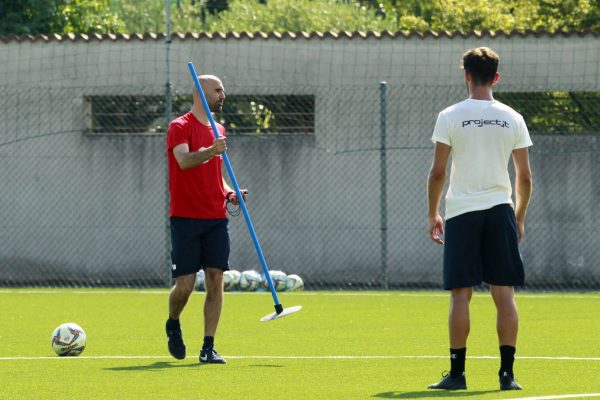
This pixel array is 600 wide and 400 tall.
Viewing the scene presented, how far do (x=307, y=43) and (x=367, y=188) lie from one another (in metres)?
2.03

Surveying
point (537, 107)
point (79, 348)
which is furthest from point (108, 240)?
point (79, 348)

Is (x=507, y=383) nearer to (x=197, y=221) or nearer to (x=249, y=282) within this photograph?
(x=197, y=221)

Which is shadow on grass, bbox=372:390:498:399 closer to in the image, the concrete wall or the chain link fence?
the chain link fence

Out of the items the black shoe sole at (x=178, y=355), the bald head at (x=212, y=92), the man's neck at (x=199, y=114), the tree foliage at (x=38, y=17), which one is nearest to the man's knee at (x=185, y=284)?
the black shoe sole at (x=178, y=355)

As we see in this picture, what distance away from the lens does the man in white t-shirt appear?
7.84m

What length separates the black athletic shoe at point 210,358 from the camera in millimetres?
9656

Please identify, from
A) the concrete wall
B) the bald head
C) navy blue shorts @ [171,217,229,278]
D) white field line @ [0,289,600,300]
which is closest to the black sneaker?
navy blue shorts @ [171,217,229,278]

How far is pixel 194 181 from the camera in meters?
9.89

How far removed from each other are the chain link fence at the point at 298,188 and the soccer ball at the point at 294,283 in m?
0.76

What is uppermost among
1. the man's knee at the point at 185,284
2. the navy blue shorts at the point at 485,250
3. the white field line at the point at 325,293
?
the navy blue shorts at the point at 485,250

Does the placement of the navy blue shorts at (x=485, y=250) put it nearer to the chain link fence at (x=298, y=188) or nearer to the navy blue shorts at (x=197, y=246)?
the navy blue shorts at (x=197, y=246)

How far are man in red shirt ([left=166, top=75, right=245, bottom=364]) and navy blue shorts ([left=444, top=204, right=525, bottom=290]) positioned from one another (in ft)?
8.06

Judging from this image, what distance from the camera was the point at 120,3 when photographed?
176 feet

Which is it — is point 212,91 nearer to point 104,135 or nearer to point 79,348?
point 79,348
